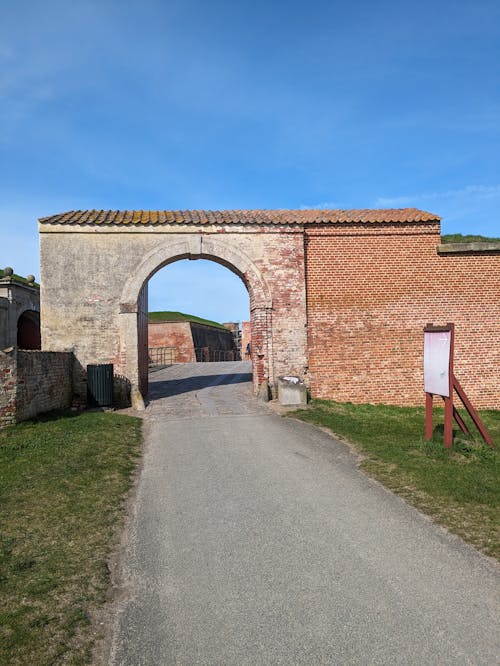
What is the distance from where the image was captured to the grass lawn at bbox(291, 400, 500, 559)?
200 inches

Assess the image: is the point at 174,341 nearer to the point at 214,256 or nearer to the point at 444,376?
the point at 214,256

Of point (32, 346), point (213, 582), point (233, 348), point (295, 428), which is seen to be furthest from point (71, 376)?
point (233, 348)

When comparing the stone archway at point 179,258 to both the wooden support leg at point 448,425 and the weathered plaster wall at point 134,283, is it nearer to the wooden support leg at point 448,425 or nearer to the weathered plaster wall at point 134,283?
the weathered plaster wall at point 134,283

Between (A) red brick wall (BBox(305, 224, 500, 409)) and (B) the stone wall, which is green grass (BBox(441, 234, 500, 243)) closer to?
(A) red brick wall (BBox(305, 224, 500, 409))

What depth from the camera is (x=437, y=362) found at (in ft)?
27.6

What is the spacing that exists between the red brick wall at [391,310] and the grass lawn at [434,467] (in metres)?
1.80

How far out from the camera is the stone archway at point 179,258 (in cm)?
1344

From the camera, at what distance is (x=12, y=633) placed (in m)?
3.20

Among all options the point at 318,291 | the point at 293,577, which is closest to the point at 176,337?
the point at 318,291

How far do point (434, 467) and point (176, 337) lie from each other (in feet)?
108

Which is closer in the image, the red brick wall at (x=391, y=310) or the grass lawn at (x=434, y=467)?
the grass lawn at (x=434, y=467)

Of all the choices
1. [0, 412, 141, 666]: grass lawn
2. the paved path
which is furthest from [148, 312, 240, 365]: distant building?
the paved path

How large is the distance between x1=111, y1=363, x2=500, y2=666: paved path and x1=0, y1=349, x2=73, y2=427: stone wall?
426 centimetres

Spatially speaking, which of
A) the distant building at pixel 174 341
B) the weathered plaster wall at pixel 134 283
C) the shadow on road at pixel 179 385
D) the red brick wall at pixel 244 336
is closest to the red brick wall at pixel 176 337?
the distant building at pixel 174 341
